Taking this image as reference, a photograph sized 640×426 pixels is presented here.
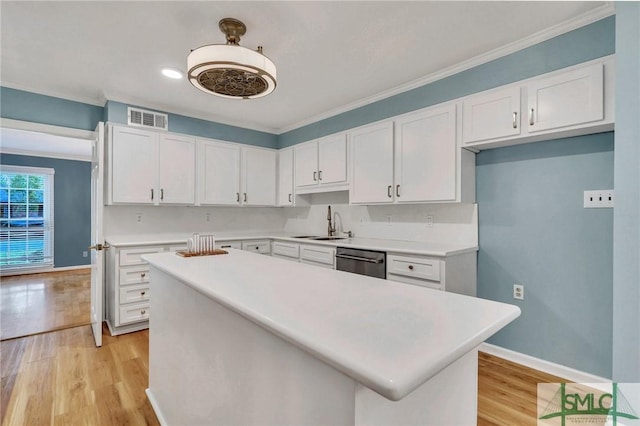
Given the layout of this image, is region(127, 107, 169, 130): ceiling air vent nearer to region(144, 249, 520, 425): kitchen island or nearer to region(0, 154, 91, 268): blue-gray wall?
region(144, 249, 520, 425): kitchen island

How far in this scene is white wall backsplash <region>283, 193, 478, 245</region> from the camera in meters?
2.86

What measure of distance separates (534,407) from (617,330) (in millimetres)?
716

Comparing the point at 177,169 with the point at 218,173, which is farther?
the point at 218,173

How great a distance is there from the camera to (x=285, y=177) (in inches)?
176

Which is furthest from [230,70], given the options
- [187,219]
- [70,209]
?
[70,209]

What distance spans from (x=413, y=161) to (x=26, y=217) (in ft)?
25.0

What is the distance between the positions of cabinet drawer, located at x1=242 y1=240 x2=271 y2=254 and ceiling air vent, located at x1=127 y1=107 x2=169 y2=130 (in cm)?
168

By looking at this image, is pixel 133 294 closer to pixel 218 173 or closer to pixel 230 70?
pixel 218 173

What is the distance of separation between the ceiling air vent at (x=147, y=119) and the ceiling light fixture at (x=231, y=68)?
1.86m

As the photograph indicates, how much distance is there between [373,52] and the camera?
2.43 m

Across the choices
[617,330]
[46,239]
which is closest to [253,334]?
[617,330]

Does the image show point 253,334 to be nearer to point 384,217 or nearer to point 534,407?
point 534,407

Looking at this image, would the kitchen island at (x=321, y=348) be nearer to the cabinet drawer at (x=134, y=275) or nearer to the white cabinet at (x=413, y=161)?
the white cabinet at (x=413, y=161)

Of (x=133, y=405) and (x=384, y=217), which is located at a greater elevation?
(x=384, y=217)
